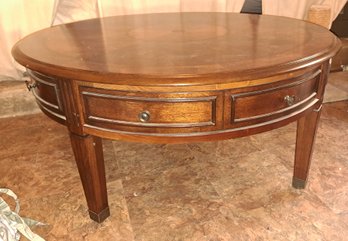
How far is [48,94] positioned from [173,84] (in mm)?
539

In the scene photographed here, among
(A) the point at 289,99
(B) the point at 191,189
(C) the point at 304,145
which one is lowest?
(B) the point at 191,189

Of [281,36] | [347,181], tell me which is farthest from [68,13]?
[347,181]

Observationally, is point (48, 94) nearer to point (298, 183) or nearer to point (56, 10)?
point (298, 183)

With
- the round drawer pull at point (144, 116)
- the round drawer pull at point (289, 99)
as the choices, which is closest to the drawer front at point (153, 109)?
the round drawer pull at point (144, 116)

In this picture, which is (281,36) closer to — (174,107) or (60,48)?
(174,107)

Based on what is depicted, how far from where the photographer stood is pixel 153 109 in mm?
1097

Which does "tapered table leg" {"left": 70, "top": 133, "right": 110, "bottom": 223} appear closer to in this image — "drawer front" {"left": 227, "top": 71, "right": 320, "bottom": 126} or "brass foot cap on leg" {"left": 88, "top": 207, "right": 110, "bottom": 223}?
"brass foot cap on leg" {"left": 88, "top": 207, "right": 110, "bottom": 223}

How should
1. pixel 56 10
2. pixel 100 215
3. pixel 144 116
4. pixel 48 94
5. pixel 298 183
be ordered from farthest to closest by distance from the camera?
pixel 56 10 < pixel 298 183 < pixel 100 215 < pixel 48 94 < pixel 144 116

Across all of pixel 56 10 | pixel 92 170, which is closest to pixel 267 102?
pixel 92 170

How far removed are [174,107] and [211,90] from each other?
129 mm

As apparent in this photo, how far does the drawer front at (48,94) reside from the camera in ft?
4.00

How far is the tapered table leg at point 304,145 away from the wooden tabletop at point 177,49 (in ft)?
1.16

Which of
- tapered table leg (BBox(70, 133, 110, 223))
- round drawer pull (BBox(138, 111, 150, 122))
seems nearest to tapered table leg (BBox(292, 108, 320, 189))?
round drawer pull (BBox(138, 111, 150, 122))

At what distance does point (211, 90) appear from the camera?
3.43ft
